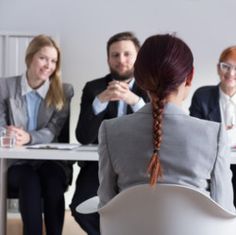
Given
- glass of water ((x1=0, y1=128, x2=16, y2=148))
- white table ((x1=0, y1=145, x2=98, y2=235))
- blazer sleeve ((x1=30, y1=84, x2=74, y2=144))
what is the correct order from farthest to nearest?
blazer sleeve ((x1=30, y1=84, x2=74, y2=144))
glass of water ((x1=0, y1=128, x2=16, y2=148))
white table ((x1=0, y1=145, x2=98, y2=235))

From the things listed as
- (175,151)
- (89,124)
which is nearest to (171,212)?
(175,151)

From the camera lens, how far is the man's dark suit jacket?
282cm

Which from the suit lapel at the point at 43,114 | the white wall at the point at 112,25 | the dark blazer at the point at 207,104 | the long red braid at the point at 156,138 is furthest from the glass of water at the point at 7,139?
the white wall at the point at 112,25

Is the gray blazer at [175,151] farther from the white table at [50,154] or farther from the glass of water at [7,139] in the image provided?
the glass of water at [7,139]

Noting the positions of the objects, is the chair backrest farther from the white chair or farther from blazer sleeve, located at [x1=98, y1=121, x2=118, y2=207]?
blazer sleeve, located at [x1=98, y1=121, x2=118, y2=207]

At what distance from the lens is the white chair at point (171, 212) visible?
1122 millimetres

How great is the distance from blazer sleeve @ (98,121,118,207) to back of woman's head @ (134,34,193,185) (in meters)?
0.15

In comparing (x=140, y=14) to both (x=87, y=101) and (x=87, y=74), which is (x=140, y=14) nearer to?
(x=87, y=74)

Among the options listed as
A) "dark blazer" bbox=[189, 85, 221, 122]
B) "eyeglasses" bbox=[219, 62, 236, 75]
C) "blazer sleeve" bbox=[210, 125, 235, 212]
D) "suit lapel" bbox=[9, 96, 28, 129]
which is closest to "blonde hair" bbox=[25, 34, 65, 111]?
"suit lapel" bbox=[9, 96, 28, 129]

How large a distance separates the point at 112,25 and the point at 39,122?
5.54ft

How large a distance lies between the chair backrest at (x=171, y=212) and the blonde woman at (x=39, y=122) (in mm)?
1388

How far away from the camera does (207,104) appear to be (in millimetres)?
2850

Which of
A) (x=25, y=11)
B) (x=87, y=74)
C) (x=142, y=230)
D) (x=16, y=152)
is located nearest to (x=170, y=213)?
(x=142, y=230)

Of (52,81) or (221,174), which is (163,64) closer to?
(221,174)
